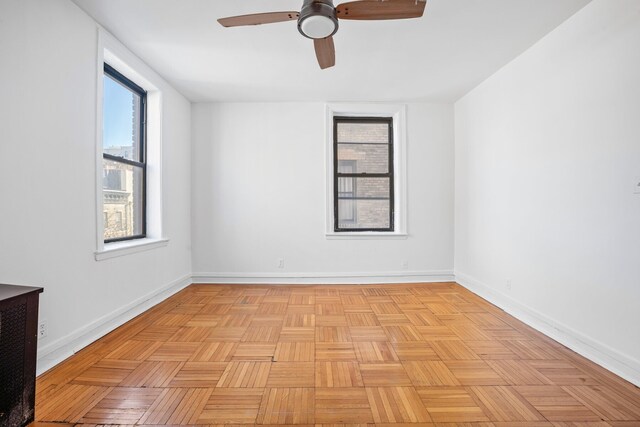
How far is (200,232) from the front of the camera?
4.06m

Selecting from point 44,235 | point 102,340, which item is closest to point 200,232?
point 102,340

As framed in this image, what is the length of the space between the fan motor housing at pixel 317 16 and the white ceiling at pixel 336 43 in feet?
Answer: 1.70

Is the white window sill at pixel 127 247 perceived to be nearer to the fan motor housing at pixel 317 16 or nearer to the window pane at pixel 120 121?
the window pane at pixel 120 121

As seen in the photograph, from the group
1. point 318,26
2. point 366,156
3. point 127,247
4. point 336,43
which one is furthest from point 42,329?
point 366,156

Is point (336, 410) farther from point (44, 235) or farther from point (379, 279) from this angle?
point (379, 279)

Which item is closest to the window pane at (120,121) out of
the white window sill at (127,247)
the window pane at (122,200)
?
the window pane at (122,200)

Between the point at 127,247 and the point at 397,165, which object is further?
the point at 397,165

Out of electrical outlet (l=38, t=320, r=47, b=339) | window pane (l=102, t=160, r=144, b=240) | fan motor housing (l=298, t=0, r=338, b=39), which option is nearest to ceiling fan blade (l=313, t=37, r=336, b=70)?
fan motor housing (l=298, t=0, r=338, b=39)

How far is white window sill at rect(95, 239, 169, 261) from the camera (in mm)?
2422

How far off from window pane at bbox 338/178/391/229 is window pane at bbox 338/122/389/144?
56cm

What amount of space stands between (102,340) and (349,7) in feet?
9.47

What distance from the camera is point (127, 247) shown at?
2.71 metres

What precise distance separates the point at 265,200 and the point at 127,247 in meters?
1.74

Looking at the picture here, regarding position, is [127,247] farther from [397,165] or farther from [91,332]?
[397,165]
